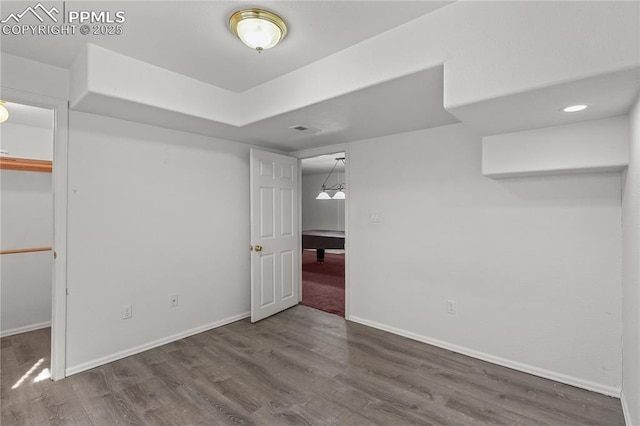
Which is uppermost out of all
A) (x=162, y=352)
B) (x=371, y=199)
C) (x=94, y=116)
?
(x=94, y=116)

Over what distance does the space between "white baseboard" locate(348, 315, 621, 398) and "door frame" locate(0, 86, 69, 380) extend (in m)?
2.88

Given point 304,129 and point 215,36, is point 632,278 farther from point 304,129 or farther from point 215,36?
point 215,36

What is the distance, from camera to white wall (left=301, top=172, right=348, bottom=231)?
369 inches

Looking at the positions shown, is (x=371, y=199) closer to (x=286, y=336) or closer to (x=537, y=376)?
(x=286, y=336)

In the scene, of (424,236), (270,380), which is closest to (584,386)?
(424,236)

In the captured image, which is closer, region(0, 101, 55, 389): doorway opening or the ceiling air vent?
the ceiling air vent

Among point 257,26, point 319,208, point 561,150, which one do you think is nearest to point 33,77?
point 257,26

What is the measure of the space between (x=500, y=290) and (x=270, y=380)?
2.05m

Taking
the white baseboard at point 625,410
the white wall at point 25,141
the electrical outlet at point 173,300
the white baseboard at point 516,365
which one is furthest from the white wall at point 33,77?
the white baseboard at point 625,410

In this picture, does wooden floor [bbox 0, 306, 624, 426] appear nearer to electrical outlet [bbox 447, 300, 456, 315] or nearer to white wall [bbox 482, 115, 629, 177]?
electrical outlet [bbox 447, 300, 456, 315]

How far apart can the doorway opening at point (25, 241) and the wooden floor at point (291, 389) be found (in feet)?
0.89

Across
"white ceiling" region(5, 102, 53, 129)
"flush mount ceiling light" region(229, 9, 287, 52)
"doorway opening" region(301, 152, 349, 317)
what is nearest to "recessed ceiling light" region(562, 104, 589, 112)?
"flush mount ceiling light" region(229, 9, 287, 52)

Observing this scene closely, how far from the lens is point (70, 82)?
2455 mm

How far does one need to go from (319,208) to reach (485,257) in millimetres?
7280
